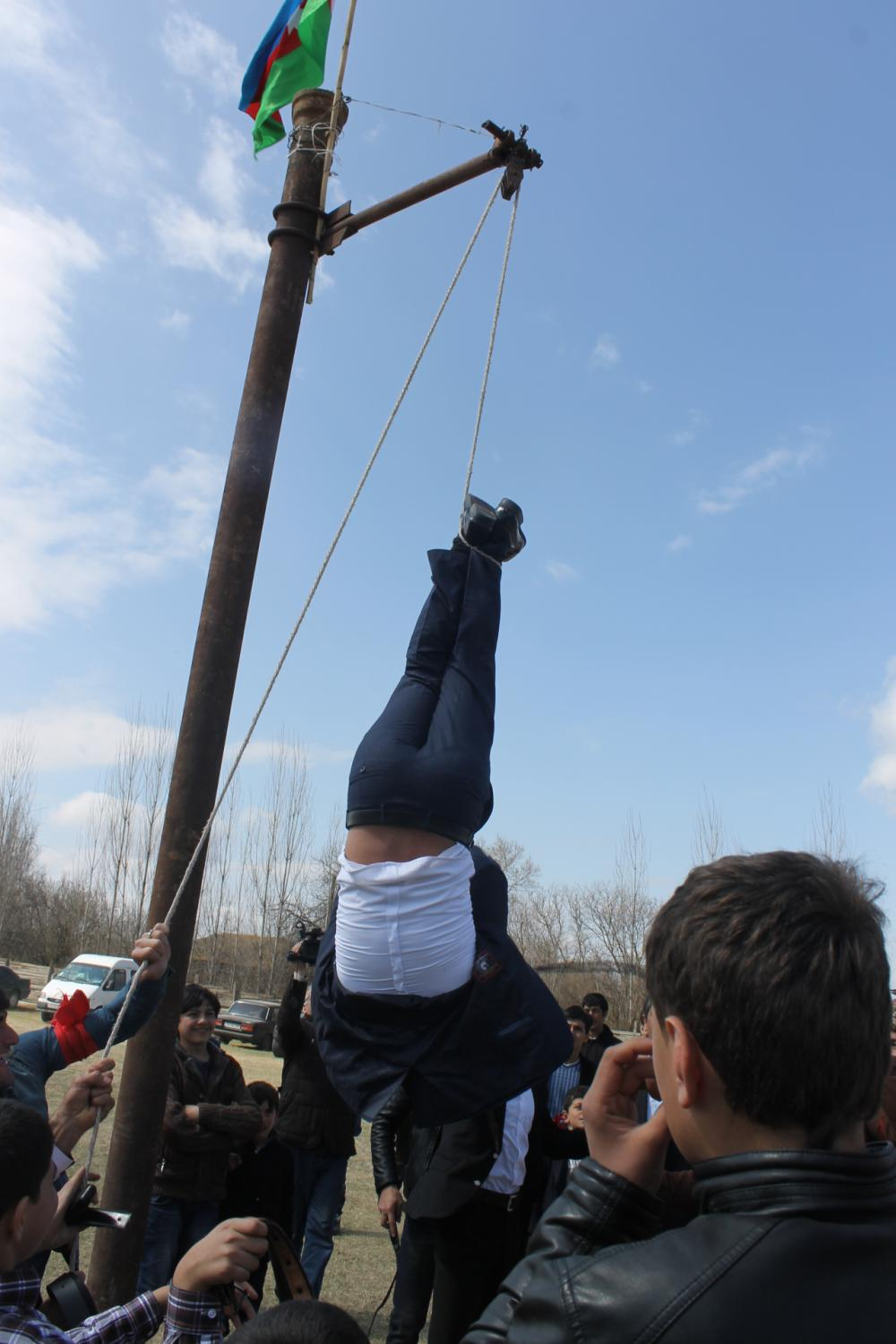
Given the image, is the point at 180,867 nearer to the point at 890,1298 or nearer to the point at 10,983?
the point at 10,983

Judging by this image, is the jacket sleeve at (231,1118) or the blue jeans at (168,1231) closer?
the blue jeans at (168,1231)

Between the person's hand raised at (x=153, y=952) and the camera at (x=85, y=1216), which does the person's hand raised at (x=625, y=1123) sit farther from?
the person's hand raised at (x=153, y=952)

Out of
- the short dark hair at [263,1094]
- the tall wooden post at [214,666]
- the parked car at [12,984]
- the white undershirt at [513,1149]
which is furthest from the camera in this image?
the short dark hair at [263,1094]

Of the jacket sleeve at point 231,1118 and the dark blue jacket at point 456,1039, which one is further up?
the dark blue jacket at point 456,1039

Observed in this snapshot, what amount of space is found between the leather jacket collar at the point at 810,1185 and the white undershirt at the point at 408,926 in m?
1.01

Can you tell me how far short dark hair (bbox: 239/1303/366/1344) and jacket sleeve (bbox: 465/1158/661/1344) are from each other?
470mm

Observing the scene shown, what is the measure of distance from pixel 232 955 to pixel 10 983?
125ft

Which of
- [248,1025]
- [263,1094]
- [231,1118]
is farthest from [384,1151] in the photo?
[248,1025]

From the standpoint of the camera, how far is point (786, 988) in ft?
3.64

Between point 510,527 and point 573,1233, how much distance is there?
1.58 m

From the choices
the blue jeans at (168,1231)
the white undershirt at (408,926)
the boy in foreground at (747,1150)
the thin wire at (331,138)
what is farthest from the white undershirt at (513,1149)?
the thin wire at (331,138)

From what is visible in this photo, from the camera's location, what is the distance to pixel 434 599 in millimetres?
2330

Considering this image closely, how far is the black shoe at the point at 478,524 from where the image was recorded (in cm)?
236

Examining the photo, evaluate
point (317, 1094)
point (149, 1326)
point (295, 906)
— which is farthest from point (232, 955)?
point (149, 1326)
